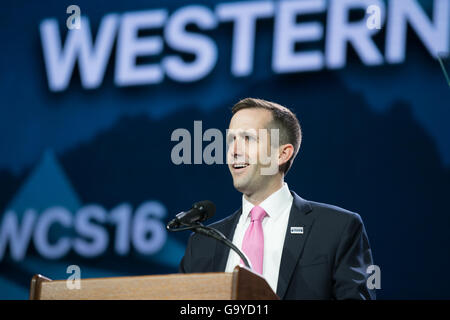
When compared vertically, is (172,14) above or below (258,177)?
above

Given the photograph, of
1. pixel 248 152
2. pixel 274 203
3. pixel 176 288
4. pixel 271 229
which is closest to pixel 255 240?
Answer: pixel 271 229

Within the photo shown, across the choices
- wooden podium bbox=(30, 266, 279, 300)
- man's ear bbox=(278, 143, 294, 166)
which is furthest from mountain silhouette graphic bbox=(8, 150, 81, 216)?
wooden podium bbox=(30, 266, 279, 300)

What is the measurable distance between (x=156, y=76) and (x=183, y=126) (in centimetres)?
44

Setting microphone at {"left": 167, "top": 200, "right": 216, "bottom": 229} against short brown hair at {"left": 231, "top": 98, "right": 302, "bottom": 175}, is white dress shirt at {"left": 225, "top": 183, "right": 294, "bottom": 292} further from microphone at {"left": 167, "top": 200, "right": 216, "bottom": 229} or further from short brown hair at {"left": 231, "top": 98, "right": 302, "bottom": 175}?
microphone at {"left": 167, "top": 200, "right": 216, "bottom": 229}

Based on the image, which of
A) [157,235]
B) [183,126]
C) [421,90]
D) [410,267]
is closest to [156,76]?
[183,126]

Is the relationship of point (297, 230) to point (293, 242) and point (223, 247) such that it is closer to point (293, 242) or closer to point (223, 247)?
point (293, 242)

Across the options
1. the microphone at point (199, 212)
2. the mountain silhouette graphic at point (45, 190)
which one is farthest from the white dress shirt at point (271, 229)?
the mountain silhouette graphic at point (45, 190)

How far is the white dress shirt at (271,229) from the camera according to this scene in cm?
281

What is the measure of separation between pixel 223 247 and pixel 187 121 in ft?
5.45

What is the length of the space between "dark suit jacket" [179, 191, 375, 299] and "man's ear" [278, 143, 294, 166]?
30 centimetres

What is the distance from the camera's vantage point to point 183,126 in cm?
446

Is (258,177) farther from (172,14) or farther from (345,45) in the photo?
(172,14)

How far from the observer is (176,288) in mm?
1943

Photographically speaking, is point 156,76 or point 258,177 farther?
point 156,76
